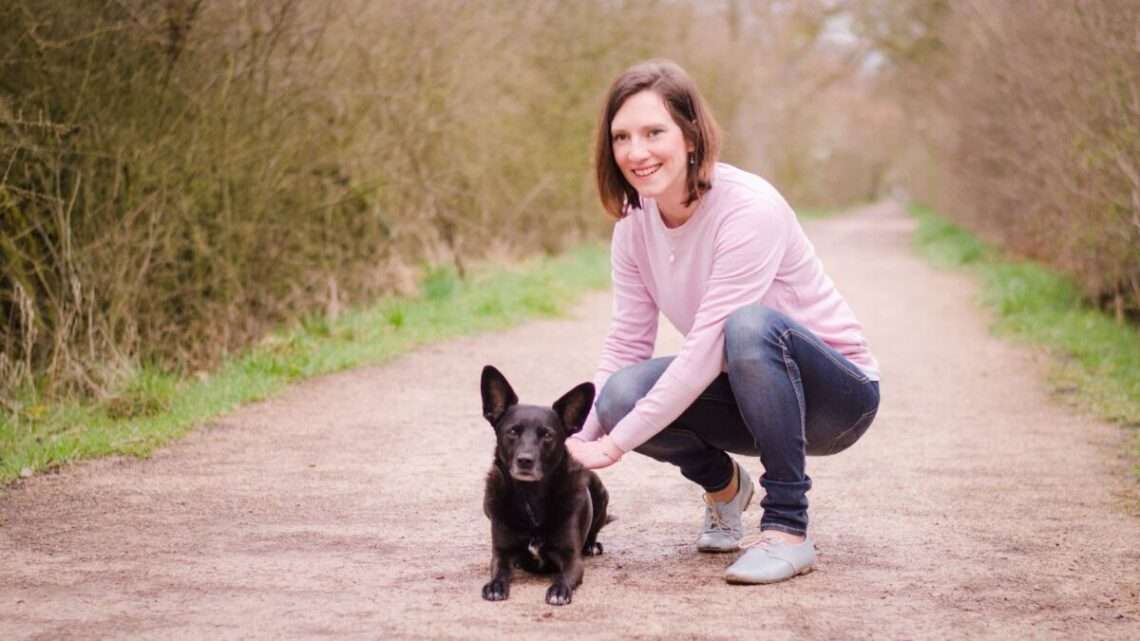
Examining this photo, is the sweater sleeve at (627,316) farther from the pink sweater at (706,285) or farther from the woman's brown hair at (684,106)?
the woman's brown hair at (684,106)

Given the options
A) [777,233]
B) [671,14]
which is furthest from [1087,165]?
[671,14]

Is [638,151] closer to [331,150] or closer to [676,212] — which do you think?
[676,212]

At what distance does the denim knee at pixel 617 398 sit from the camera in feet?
13.9

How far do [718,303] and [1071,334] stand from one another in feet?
24.1

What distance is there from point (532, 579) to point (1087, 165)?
767 cm

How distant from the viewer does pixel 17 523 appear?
4.88m

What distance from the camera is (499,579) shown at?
3.94 metres

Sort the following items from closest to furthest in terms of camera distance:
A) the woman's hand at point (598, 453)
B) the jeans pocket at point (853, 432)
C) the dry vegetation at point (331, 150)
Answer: the woman's hand at point (598, 453) < the jeans pocket at point (853, 432) < the dry vegetation at point (331, 150)

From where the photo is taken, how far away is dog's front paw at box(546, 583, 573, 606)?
12.6ft

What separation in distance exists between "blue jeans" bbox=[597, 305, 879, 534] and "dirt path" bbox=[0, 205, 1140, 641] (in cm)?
32

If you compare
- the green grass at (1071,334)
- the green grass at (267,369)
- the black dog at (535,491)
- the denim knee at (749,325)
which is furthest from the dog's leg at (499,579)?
the green grass at (1071,334)

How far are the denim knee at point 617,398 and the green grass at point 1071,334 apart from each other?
2.95 meters

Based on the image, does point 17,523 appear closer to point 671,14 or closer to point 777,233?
point 777,233

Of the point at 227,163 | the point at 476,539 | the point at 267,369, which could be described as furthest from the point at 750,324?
the point at 227,163
